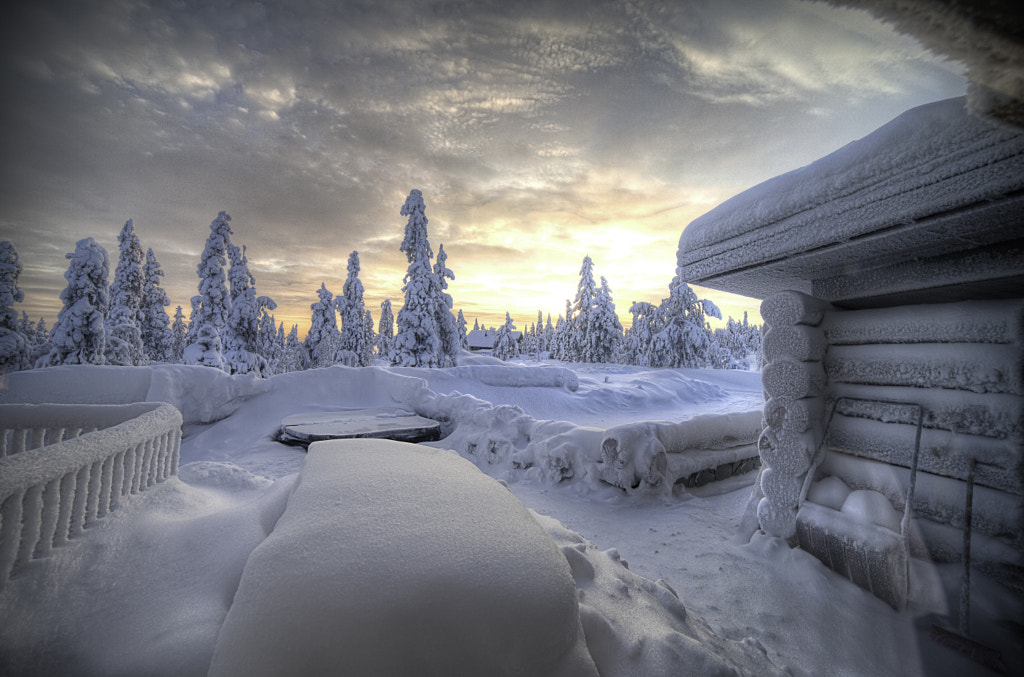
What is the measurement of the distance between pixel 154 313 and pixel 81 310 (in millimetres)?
14305

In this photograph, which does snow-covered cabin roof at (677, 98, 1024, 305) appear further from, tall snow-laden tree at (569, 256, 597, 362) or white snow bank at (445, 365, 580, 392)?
tall snow-laden tree at (569, 256, 597, 362)

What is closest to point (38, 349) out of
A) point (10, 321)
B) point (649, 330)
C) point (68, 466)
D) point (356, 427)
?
point (10, 321)

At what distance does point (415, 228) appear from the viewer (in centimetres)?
1734

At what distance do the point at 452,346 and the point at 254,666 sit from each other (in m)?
18.1

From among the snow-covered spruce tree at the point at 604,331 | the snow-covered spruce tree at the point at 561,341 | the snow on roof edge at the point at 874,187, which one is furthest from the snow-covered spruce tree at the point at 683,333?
the snow on roof edge at the point at 874,187

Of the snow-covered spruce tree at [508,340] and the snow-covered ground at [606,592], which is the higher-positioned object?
the snow-covered spruce tree at [508,340]

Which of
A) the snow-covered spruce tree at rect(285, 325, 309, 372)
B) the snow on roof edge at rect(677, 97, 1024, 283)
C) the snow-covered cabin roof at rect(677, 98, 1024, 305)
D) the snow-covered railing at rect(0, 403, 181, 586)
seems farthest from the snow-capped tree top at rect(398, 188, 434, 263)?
the snow-covered spruce tree at rect(285, 325, 309, 372)

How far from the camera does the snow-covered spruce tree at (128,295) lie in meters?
19.2

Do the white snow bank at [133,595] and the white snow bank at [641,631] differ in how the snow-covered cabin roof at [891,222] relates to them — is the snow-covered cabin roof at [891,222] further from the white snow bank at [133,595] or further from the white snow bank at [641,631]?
the white snow bank at [133,595]

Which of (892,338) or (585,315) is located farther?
(585,315)

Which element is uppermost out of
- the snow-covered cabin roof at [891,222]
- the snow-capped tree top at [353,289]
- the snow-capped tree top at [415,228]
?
the snow-capped tree top at [415,228]

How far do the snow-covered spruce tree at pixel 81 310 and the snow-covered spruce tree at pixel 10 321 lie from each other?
0.89 metres

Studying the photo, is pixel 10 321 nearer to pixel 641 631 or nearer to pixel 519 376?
pixel 519 376

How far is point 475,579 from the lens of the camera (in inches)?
49.1
